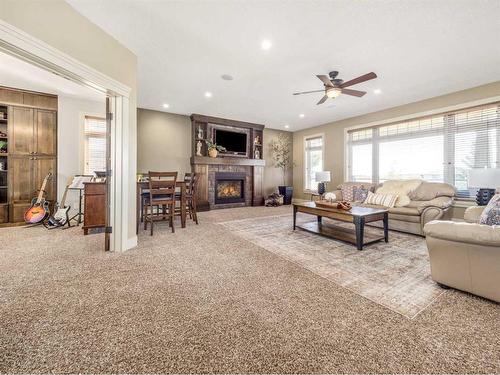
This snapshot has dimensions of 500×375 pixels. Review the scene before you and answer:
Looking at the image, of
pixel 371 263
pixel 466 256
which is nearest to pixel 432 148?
pixel 371 263

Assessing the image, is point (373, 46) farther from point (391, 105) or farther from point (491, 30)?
point (391, 105)

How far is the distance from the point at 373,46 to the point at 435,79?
1843 mm

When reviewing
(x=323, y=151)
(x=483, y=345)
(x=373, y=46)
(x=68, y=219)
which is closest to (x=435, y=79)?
(x=373, y=46)

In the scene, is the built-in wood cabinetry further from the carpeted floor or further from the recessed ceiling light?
the recessed ceiling light

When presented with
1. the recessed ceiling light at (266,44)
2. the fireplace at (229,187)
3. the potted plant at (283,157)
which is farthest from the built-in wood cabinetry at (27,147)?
the potted plant at (283,157)

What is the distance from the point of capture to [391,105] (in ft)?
17.1

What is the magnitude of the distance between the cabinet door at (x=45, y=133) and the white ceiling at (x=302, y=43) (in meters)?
1.82

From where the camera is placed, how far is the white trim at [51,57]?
66.2 inches

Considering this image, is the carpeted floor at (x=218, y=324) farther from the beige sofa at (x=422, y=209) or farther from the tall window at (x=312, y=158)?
the tall window at (x=312, y=158)

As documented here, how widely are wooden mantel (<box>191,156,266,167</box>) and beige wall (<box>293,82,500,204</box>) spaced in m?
1.61

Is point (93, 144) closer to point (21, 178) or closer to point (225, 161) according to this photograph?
point (21, 178)

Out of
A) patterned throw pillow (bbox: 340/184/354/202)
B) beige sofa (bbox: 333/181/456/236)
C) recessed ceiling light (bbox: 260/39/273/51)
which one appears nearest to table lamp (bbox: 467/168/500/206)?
beige sofa (bbox: 333/181/456/236)

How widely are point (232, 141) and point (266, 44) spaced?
4237mm

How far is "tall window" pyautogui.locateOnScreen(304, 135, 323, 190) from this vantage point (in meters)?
7.40
